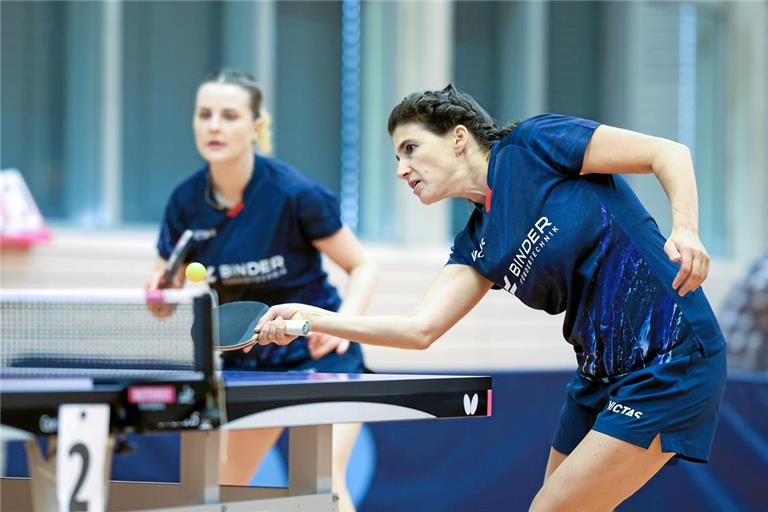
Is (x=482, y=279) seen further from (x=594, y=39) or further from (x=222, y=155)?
(x=594, y=39)

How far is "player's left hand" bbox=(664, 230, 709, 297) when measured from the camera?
2.25 m

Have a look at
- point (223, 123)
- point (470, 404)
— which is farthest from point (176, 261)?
point (470, 404)

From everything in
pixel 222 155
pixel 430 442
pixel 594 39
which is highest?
pixel 594 39

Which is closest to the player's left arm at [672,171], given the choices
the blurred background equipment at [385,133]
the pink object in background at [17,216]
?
the blurred background equipment at [385,133]

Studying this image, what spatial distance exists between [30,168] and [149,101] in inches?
34.5

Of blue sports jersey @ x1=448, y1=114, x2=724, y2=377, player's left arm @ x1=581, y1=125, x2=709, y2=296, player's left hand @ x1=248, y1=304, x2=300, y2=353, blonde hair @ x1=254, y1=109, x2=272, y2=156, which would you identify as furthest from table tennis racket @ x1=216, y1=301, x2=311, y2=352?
blonde hair @ x1=254, y1=109, x2=272, y2=156

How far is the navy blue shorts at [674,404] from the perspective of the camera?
2414mm

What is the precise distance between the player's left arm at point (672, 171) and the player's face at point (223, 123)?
59.0 inches

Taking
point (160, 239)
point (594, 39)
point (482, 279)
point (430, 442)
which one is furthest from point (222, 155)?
point (594, 39)

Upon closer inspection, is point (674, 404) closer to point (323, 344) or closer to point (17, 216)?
point (323, 344)

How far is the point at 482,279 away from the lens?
2736 mm

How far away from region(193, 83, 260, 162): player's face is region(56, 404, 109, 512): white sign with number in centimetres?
199

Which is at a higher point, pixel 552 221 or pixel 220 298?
pixel 552 221

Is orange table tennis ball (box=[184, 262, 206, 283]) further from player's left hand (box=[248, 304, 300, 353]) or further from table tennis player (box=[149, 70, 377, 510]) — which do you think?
table tennis player (box=[149, 70, 377, 510])
